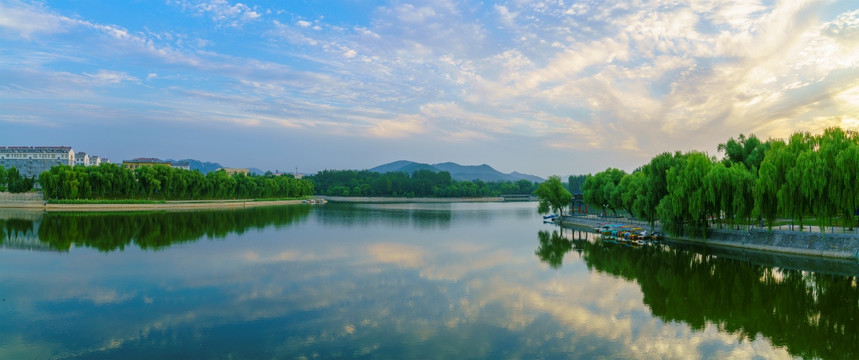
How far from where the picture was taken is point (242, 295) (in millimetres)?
14391

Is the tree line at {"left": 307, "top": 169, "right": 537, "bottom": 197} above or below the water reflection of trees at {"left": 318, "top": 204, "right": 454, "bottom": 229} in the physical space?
above

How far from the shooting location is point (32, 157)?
10656cm

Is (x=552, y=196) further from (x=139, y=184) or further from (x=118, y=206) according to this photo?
(x=139, y=184)

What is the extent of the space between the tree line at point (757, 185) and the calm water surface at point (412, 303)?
252 centimetres

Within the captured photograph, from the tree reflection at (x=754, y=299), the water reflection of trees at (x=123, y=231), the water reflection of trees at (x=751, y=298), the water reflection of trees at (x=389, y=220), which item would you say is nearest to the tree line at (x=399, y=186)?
the water reflection of trees at (x=389, y=220)

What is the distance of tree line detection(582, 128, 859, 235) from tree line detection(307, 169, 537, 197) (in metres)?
82.1

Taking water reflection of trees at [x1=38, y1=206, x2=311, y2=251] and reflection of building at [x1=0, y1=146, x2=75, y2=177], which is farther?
reflection of building at [x1=0, y1=146, x2=75, y2=177]

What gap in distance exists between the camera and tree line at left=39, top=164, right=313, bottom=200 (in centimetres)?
5078

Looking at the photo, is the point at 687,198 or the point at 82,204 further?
the point at 82,204

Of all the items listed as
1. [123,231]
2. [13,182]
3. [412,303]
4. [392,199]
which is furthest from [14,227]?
[392,199]

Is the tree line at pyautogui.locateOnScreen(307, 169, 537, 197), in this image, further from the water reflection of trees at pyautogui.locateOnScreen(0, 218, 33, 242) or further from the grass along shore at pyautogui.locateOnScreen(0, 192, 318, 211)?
the water reflection of trees at pyautogui.locateOnScreen(0, 218, 33, 242)

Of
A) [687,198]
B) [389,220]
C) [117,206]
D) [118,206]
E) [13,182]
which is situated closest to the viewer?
[687,198]

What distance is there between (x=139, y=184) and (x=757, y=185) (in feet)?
197

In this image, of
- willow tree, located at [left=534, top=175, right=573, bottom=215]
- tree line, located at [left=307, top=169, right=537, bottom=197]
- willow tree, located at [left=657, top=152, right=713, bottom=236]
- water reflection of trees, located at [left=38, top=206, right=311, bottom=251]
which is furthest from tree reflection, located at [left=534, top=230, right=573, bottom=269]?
tree line, located at [left=307, top=169, right=537, bottom=197]
